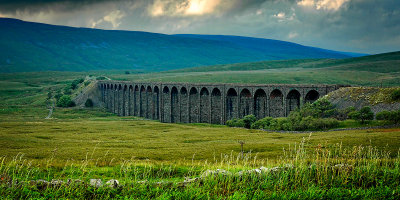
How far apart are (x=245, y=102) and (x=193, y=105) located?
756 inches

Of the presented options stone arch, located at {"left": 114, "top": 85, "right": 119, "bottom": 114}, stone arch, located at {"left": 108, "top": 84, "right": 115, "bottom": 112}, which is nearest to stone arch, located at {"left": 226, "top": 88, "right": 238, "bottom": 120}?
stone arch, located at {"left": 114, "top": 85, "right": 119, "bottom": 114}

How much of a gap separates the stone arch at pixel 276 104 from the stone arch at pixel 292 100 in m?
1.43

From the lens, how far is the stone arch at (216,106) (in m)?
81.8

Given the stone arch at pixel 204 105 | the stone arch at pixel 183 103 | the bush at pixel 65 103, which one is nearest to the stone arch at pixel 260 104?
the stone arch at pixel 204 105

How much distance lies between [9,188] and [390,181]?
1609 cm

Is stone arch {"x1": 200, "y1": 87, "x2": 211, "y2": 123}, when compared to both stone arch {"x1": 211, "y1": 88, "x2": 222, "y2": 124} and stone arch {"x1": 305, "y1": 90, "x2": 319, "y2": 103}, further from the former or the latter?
stone arch {"x1": 305, "y1": 90, "x2": 319, "y2": 103}

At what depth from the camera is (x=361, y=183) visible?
18062mm

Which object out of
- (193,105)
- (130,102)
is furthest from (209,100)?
(130,102)

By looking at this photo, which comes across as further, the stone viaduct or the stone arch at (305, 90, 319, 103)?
the stone viaduct

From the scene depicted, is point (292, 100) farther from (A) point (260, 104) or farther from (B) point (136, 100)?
(B) point (136, 100)

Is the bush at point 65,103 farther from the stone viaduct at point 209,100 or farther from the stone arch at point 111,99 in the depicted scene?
the stone viaduct at point 209,100

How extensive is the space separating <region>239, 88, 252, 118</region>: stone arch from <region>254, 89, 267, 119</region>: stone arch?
5.12 feet

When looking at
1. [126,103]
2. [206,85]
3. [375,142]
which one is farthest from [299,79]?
[375,142]

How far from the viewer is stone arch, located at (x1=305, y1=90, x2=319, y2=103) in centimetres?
6519
